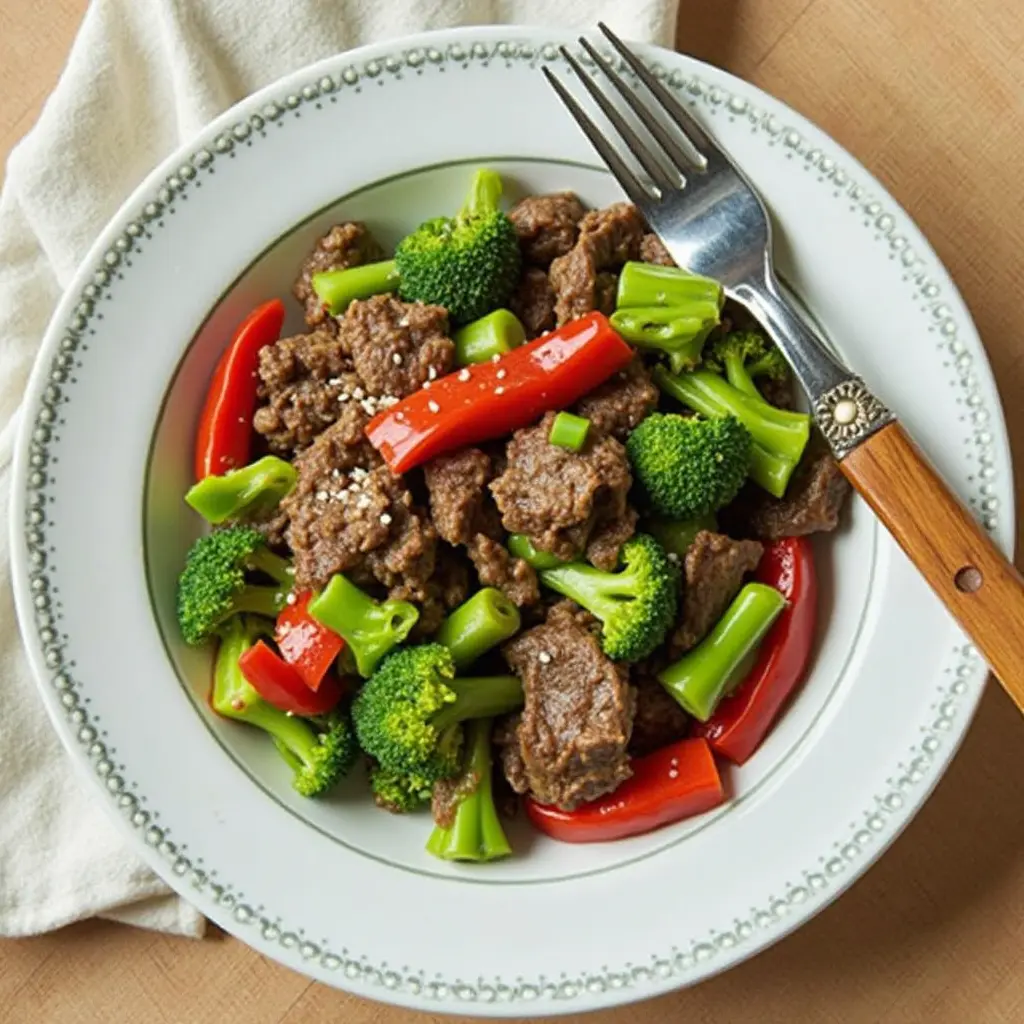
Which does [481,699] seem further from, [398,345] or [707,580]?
[398,345]

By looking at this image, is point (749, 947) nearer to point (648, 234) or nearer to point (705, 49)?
point (648, 234)

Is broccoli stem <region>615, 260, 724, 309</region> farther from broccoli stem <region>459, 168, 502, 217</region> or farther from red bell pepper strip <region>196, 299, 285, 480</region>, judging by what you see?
red bell pepper strip <region>196, 299, 285, 480</region>

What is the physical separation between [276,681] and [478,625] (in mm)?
361

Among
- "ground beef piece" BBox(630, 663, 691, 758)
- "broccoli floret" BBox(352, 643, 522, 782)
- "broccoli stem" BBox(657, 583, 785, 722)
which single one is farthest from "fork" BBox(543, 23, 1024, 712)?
"broccoli floret" BBox(352, 643, 522, 782)

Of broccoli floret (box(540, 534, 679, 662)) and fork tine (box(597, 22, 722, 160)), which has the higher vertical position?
fork tine (box(597, 22, 722, 160))

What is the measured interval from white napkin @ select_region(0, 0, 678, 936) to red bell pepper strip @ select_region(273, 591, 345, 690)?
665 millimetres

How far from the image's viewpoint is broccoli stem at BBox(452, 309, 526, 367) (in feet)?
7.73

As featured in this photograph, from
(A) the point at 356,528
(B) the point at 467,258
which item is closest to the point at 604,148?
(B) the point at 467,258

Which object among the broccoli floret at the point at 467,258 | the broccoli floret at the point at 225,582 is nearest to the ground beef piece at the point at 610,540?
the broccoli floret at the point at 467,258

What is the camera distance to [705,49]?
2668 millimetres

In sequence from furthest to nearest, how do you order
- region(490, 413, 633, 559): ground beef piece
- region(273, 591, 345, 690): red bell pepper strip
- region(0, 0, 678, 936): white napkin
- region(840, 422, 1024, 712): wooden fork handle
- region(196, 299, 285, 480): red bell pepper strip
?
1. region(0, 0, 678, 936): white napkin
2. region(196, 299, 285, 480): red bell pepper strip
3. region(273, 591, 345, 690): red bell pepper strip
4. region(490, 413, 633, 559): ground beef piece
5. region(840, 422, 1024, 712): wooden fork handle

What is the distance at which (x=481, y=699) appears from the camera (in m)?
2.35

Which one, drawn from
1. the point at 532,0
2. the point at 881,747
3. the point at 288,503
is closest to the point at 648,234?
the point at 532,0

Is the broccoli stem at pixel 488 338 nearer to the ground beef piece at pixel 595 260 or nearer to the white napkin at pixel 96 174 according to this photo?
the ground beef piece at pixel 595 260
